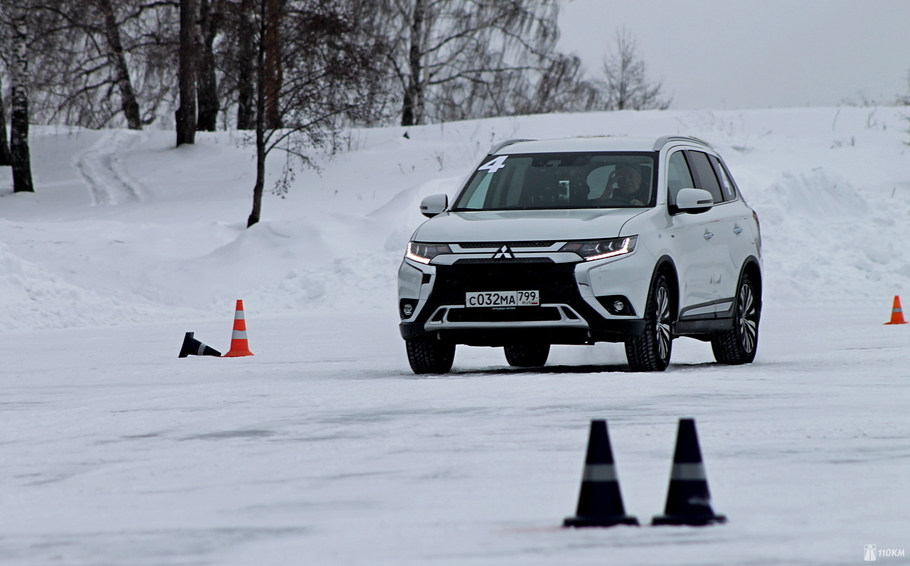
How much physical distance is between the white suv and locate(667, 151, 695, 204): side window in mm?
18

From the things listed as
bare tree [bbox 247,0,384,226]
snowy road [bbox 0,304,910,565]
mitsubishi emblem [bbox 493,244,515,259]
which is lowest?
snowy road [bbox 0,304,910,565]

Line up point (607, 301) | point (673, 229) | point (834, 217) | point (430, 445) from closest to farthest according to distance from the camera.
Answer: point (430, 445) < point (607, 301) < point (673, 229) < point (834, 217)

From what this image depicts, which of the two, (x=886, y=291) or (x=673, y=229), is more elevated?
(x=673, y=229)

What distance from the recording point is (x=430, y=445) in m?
6.23

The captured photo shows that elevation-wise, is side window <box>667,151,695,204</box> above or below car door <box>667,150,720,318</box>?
above

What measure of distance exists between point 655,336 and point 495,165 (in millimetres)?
1994

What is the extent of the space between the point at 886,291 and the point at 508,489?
20957 mm

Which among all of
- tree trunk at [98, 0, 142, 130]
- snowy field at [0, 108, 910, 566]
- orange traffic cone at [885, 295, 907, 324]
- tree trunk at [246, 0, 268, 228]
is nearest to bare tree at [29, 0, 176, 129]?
tree trunk at [98, 0, 142, 130]

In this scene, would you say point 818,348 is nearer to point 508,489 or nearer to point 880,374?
point 880,374

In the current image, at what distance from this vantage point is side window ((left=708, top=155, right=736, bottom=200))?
11.6 m

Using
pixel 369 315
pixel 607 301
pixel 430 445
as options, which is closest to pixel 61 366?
pixel 607 301

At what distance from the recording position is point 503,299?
30.1ft

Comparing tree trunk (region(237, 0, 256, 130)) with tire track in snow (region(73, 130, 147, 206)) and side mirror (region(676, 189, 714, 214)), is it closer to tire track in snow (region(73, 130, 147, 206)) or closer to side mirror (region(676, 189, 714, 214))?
tire track in snow (region(73, 130, 147, 206))

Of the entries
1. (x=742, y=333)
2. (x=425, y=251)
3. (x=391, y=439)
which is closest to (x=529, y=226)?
(x=425, y=251)
